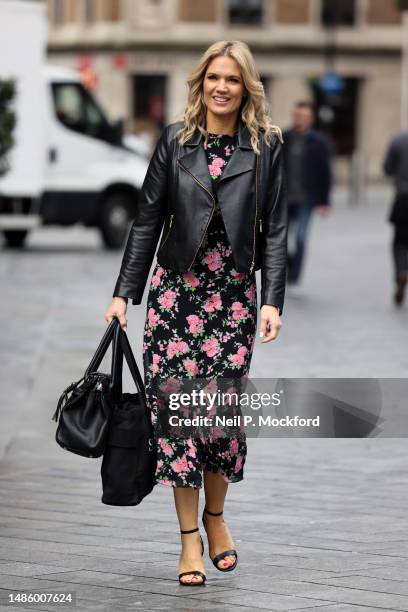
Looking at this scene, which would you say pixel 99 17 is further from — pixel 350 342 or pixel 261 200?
pixel 261 200

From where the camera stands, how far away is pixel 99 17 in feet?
188

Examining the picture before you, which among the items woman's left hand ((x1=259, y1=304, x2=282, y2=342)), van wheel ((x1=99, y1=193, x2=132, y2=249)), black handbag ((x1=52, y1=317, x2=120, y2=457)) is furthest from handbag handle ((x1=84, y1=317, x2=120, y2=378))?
van wheel ((x1=99, y1=193, x2=132, y2=249))

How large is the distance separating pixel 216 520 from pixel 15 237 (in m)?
17.6

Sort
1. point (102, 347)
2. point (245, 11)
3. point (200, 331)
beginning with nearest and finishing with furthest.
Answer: point (102, 347) → point (200, 331) → point (245, 11)

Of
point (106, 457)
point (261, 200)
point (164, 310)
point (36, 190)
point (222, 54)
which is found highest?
point (222, 54)

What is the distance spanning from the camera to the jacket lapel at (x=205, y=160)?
537 cm

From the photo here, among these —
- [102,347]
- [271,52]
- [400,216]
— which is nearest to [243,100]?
[102,347]

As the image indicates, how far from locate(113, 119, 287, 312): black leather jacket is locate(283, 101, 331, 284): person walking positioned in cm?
1052

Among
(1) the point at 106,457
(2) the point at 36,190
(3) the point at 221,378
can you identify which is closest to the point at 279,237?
(3) the point at 221,378

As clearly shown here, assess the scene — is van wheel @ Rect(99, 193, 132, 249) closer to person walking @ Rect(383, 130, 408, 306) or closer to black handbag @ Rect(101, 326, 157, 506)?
person walking @ Rect(383, 130, 408, 306)

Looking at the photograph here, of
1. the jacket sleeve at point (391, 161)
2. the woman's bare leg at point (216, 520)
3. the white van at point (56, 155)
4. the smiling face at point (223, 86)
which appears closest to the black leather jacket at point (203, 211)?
Answer: the smiling face at point (223, 86)

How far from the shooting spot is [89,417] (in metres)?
5.27

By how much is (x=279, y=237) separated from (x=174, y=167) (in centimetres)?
41

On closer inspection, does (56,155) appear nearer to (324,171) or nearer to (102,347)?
(324,171)
